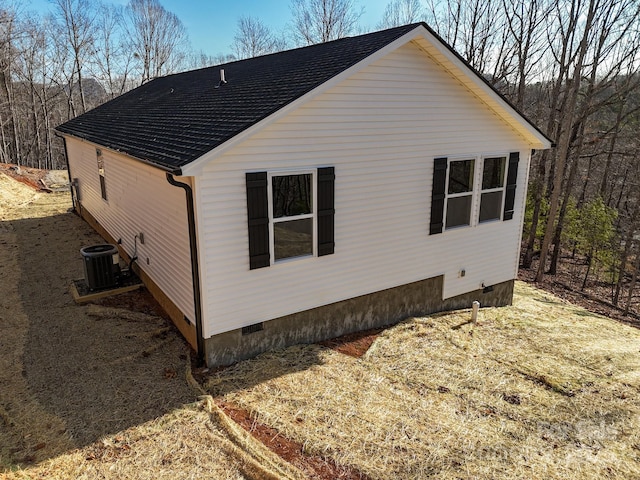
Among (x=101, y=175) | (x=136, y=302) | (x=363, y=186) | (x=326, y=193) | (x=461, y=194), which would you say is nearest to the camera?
(x=326, y=193)

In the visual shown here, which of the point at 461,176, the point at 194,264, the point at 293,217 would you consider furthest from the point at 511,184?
the point at 194,264

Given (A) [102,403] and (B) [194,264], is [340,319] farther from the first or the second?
(A) [102,403]

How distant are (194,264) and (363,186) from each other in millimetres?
3062

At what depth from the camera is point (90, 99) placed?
42.0 metres

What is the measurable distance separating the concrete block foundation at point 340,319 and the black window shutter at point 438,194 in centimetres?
117

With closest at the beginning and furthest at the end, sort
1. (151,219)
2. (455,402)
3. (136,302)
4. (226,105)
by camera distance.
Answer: (455,402) < (226,105) < (151,219) < (136,302)

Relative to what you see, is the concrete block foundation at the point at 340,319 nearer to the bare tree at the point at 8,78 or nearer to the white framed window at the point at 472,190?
the white framed window at the point at 472,190

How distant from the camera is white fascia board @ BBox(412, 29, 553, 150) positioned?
7.36 metres

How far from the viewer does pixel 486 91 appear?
8.18 m

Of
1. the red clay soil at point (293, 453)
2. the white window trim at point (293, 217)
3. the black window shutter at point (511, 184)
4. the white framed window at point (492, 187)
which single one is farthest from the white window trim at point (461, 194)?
the red clay soil at point (293, 453)

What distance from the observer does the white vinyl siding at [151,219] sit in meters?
6.57

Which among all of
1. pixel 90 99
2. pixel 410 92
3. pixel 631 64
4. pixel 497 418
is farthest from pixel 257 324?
pixel 90 99

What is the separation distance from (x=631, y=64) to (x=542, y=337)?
17.2 m

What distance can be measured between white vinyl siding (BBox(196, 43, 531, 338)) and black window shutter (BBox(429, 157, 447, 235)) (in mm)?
130
